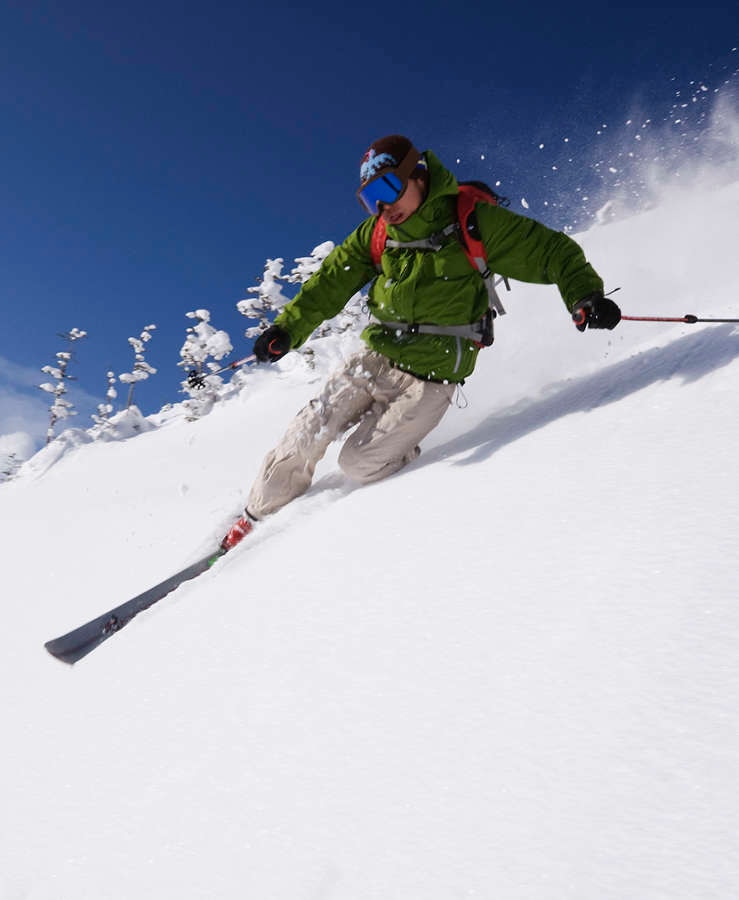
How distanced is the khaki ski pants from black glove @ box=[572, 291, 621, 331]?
1.04 meters

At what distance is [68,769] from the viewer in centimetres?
203

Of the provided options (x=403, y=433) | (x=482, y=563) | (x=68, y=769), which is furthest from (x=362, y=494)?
(x=68, y=769)

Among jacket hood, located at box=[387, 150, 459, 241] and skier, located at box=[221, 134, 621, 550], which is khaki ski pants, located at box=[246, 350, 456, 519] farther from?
jacket hood, located at box=[387, 150, 459, 241]

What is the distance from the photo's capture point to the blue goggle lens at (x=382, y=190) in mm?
3439

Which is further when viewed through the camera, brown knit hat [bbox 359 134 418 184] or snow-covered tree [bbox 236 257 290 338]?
snow-covered tree [bbox 236 257 290 338]

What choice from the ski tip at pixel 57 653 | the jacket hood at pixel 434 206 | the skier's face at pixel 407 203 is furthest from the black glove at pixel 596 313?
the ski tip at pixel 57 653

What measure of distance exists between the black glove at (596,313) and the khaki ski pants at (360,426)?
3.40 ft

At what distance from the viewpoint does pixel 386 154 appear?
11.4ft

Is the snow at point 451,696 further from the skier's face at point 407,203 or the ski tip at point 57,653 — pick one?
the skier's face at point 407,203

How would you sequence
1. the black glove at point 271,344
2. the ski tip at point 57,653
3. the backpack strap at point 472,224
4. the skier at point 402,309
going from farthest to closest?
the black glove at point 271,344 < the backpack strap at point 472,224 < the skier at point 402,309 < the ski tip at point 57,653

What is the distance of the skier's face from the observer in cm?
352

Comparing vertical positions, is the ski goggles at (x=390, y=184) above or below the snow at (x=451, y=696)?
above

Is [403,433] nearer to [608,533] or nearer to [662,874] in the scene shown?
[608,533]

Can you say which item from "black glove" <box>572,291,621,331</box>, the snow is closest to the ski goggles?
"black glove" <box>572,291,621,331</box>
